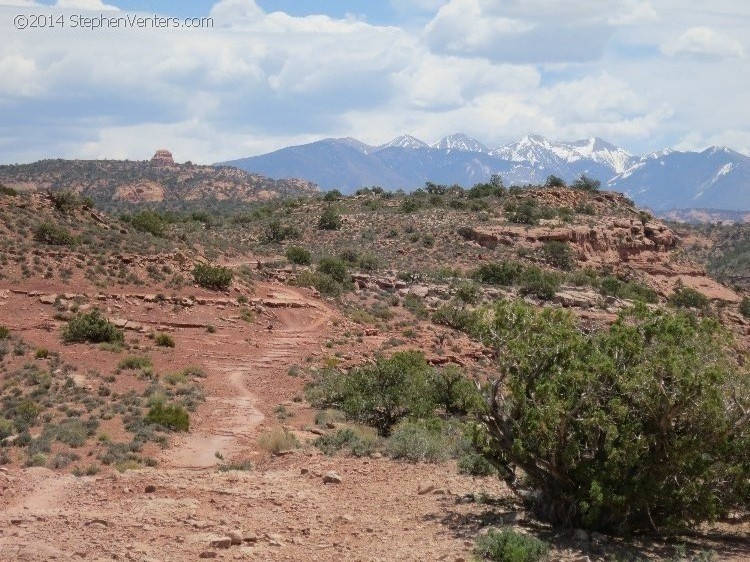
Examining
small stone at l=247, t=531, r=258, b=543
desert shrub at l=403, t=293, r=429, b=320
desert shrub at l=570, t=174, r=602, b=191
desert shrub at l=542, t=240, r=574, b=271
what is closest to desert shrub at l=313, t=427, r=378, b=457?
small stone at l=247, t=531, r=258, b=543

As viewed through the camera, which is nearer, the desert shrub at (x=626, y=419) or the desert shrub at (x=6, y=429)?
the desert shrub at (x=626, y=419)

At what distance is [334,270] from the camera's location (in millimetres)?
38156

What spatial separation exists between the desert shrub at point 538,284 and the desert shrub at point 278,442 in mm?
27854

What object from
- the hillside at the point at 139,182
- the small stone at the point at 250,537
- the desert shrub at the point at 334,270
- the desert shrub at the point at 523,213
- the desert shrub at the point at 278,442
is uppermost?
the hillside at the point at 139,182

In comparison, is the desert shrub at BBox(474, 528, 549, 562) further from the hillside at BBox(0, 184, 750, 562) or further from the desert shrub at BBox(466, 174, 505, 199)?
the desert shrub at BBox(466, 174, 505, 199)

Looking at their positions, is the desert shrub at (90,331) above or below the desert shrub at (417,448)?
above

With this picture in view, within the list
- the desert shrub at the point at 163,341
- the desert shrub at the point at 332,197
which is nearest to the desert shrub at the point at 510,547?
the desert shrub at the point at 163,341

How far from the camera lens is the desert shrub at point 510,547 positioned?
24.8ft

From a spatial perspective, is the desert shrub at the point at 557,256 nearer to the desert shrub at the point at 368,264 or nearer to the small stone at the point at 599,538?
the desert shrub at the point at 368,264

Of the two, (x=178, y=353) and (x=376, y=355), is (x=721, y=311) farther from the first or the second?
(x=178, y=353)

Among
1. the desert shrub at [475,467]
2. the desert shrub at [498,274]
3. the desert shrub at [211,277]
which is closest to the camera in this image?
the desert shrub at [475,467]

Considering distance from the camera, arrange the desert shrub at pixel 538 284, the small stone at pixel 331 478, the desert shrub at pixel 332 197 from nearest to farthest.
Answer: the small stone at pixel 331 478
the desert shrub at pixel 538 284
the desert shrub at pixel 332 197

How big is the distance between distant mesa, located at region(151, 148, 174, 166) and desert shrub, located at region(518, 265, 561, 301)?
269 feet

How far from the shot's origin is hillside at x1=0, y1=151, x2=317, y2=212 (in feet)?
297
